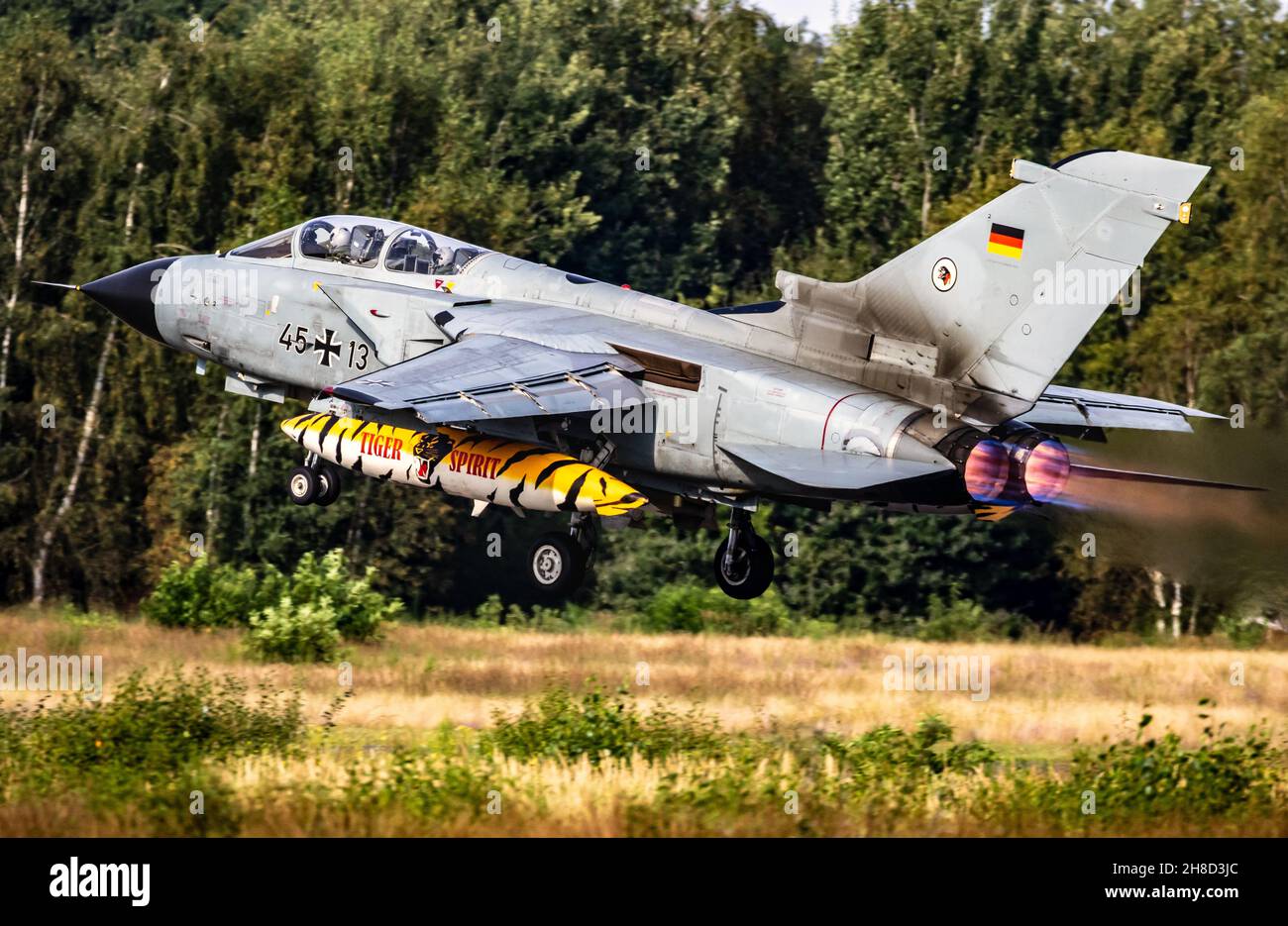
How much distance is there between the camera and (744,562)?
18047 mm

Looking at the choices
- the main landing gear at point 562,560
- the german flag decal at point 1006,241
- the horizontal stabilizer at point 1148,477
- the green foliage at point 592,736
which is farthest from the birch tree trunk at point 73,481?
the horizontal stabilizer at point 1148,477

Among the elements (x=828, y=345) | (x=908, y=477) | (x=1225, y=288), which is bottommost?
(x=908, y=477)

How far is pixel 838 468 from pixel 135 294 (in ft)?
30.7

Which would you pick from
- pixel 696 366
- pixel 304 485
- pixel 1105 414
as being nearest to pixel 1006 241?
pixel 1105 414

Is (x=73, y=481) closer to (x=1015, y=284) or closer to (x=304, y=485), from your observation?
(x=304, y=485)

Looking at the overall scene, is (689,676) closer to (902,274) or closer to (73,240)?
(902,274)

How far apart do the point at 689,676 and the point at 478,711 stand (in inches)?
157

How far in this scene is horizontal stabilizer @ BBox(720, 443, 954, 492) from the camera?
585 inches

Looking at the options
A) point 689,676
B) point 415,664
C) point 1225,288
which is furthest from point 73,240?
point 1225,288

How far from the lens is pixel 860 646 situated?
26.9 meters

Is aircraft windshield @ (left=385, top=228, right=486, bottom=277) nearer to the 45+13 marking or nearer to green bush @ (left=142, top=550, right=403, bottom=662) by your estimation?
the 45+13 marking

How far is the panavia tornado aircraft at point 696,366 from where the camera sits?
1511 cm

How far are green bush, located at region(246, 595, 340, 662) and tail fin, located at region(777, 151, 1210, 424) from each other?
1053 cm
